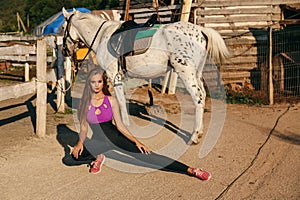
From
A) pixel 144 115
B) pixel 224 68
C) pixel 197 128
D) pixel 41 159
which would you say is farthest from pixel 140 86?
pixel 41 159

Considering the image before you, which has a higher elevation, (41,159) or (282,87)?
(282,87)

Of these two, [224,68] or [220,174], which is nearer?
[220,174]

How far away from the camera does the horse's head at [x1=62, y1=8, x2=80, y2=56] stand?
7.42 metres

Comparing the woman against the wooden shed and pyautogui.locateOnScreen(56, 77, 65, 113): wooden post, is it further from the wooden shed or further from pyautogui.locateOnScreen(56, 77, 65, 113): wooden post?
the wooden shed

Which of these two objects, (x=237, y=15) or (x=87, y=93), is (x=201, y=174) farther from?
(x=237, y=15)

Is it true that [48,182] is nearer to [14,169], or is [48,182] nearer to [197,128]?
[14,169]

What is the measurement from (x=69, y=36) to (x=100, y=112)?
3.03 metres

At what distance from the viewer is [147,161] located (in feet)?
16.6

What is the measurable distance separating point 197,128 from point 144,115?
2.30m

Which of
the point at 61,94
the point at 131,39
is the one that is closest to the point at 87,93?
the point at 131,39

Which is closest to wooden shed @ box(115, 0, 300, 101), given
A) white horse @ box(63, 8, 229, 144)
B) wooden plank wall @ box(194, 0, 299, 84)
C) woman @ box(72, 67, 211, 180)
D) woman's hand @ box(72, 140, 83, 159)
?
wooden plank wall @ box(194, 0, 299, 84)

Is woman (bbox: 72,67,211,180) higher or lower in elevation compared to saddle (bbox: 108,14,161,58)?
lower

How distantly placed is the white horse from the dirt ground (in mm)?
→ 771

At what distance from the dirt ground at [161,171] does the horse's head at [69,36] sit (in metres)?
1.48
